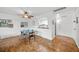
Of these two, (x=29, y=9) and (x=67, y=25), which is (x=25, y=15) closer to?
(x=29, y=9)

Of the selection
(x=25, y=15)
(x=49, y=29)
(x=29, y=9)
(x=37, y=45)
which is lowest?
(x=37, y=45)

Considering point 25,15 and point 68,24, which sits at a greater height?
point 25,15

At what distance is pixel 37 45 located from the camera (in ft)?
7.02

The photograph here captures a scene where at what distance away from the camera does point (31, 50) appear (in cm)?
215

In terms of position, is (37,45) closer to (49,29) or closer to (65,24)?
(49,29)

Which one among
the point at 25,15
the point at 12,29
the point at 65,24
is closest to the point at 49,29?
the point at 65,24

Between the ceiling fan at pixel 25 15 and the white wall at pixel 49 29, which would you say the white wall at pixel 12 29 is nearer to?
the ceiling fan at pixel 25 15

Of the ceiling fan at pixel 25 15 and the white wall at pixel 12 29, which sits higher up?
the ceiling fan at pixel 25 15

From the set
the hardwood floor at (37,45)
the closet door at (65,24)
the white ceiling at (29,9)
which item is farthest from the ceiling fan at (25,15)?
the closet door at (65,24)

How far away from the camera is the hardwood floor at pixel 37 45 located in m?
2.11

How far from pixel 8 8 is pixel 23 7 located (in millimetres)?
269

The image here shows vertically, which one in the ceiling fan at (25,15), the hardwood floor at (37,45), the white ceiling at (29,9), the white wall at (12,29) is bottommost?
the hardwood floor at (37,45)
